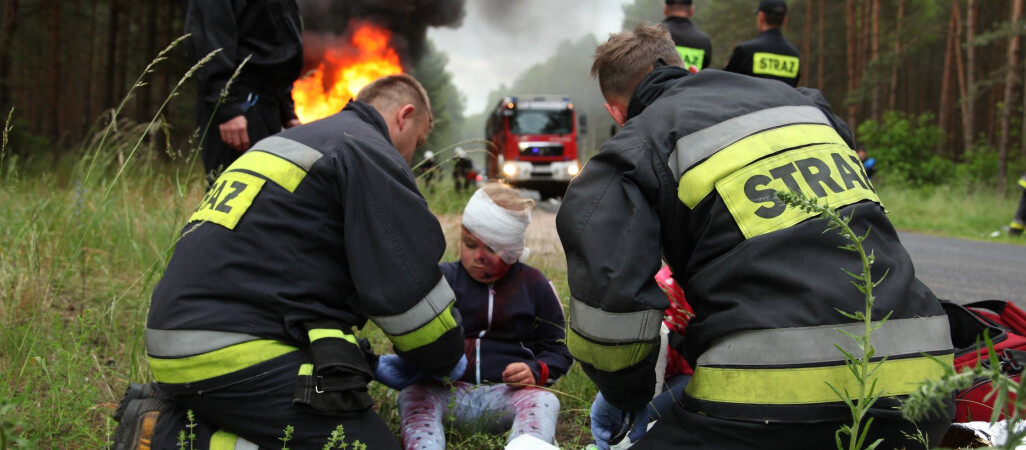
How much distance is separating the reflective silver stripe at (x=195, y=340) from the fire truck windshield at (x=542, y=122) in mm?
17062

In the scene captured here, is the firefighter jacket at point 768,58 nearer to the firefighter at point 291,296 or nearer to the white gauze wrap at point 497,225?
the white gauze wrap at point 497,225

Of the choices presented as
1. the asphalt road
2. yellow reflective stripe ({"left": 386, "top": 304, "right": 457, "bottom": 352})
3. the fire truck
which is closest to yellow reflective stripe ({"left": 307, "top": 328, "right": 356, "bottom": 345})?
yellow reflective stripe ({"left": 386, "top": 304, "right": 457, "bottom": 352})

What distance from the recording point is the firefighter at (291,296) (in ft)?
6.43

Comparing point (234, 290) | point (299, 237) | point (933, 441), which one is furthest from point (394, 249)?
point (933, 441)

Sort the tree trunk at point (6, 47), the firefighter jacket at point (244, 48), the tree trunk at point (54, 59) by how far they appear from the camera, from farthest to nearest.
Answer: the tree trunk at point (54, 59) < the tree trunk at point (6, 47) < the firefighter jacket at point (244, 48)

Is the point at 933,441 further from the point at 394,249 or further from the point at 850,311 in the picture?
the point at 394,249

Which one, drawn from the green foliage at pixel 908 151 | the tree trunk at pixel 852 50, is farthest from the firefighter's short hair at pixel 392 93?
the tree trunk at pixel 852 50

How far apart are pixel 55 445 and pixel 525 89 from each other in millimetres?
88305

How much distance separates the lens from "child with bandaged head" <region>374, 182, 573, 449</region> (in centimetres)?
261

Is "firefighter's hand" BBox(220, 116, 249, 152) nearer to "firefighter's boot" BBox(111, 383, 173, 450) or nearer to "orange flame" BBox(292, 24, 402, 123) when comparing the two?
"firefighter's boot" BBox(111, 383, 173, 450)

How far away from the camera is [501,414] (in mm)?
2615

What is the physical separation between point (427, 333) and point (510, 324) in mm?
698

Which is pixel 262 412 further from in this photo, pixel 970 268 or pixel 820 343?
pixel 970 268

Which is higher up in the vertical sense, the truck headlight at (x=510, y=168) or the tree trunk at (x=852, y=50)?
the tree trunk at (x=852, y=50)
